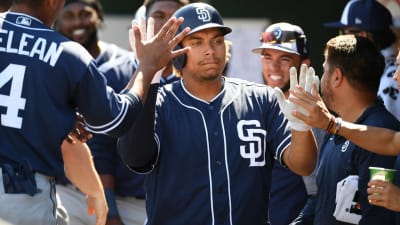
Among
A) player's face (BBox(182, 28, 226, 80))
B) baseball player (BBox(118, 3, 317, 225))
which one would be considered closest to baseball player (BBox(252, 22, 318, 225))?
baseball player (BBox(118, 3, 317, 225))

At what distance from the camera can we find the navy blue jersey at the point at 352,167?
4.74 meters

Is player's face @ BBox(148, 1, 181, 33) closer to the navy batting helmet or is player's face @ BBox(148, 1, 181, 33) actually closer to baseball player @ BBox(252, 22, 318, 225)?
baseball player @ BBox(252, 22, 318, 225)

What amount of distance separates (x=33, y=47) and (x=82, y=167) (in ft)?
3.32

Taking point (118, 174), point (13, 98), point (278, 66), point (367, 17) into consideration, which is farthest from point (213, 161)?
point (367, 17)

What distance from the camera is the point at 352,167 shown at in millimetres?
4852

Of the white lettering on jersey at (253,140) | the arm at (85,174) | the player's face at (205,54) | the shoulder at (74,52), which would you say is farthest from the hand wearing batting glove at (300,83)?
the arm at (85,174)

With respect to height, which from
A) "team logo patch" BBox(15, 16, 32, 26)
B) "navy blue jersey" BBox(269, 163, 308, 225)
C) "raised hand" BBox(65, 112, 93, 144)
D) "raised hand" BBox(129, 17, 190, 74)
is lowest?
"navy blue jersey" BBox(269, 163, 308, 225)

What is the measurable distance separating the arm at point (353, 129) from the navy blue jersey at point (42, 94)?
2.92 feet

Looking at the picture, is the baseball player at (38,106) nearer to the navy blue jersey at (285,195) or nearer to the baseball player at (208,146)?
the baseball player at (208,146)

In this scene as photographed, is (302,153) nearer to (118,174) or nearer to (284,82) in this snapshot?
(284,82)

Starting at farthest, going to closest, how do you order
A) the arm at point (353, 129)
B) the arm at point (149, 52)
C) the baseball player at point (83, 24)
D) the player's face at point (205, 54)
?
the baseball player at point (83, 24)
the player's face at point (205, 54)
the arm at point (149, 52)
the arm at point (353, 129)

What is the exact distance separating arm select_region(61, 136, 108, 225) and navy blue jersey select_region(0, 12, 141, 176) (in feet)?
2.12

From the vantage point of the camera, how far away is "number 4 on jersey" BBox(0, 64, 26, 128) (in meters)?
4.27

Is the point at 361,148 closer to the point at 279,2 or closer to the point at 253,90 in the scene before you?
the point at 253,90
